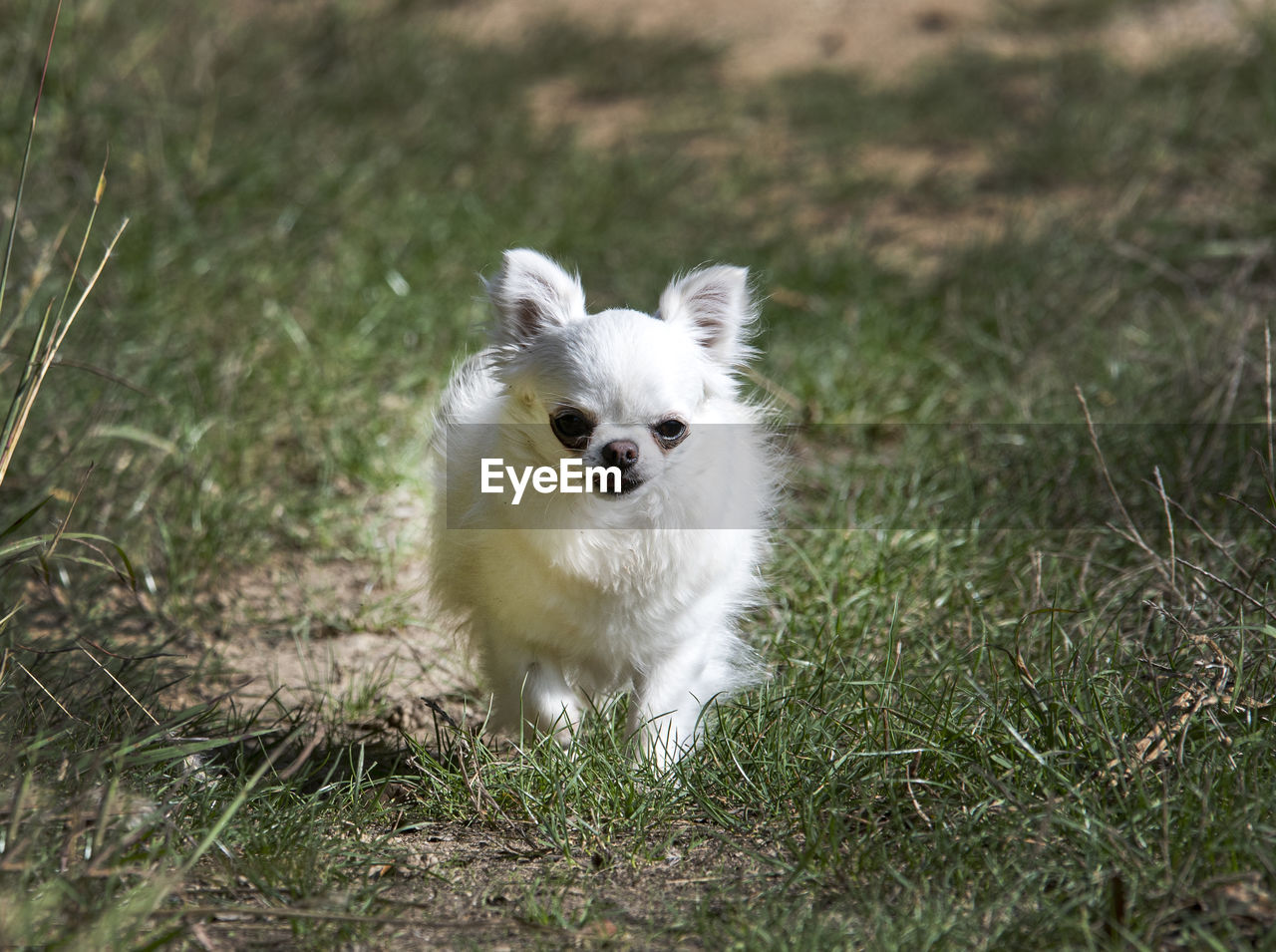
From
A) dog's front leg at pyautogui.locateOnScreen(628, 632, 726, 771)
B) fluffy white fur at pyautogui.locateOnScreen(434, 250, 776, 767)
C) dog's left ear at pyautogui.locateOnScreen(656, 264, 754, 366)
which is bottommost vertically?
dog's front leg at pyautogui.locateOnScreen(628, 632, 726, 771)

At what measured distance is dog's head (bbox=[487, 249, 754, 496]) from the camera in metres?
2.81

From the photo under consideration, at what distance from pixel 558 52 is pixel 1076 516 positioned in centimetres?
639

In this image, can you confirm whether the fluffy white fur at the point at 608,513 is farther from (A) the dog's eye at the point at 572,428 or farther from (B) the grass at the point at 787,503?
(B) the grass at the point at 787,503

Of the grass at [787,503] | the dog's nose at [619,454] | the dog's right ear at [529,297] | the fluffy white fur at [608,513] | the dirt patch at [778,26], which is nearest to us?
the grass at [787,503]

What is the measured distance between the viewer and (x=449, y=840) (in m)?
2.84

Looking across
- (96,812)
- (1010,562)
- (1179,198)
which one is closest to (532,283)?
(96,812)

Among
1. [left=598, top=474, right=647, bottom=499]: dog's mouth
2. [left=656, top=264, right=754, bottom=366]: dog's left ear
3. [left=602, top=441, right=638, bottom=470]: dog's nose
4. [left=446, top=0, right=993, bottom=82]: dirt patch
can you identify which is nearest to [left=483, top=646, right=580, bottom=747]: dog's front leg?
[left=598, top=474, right=647, bottom=499]: dog's mouth

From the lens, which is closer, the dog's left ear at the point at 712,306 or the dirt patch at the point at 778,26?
the dog's left ear at the point at 712,306

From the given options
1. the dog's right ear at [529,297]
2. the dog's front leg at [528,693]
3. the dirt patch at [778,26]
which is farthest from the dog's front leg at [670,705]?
the dirt patch at [778,26]

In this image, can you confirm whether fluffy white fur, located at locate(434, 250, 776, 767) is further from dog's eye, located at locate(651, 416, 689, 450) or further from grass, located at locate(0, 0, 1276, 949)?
grass, located at locate(0, 0, 1276, 949)

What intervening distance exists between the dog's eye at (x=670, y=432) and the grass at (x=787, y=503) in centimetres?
72

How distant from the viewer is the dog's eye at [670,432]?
9.42ft

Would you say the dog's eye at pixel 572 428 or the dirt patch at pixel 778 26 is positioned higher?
the dog's eye at pixel 572 428

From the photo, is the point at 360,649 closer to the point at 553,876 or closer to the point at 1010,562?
the point at 553,876
